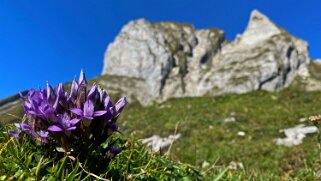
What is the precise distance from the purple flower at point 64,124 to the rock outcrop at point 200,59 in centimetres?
13012

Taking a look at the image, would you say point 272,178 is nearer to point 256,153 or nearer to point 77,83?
point 77,83

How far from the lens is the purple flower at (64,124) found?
8.66 ft

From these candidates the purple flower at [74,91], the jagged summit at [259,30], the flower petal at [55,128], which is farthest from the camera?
the jagged summit at [259,30]

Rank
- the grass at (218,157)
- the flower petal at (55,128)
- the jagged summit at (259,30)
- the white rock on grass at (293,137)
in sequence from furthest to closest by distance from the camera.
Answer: the jagged summit at (259,30), the white rock on grass at (293,137), the grass at (218,157), the flower petal at (55,128)

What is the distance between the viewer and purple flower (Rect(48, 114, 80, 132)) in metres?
2.64

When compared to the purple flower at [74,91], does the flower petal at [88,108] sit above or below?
below

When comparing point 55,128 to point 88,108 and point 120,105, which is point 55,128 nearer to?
point 88,108

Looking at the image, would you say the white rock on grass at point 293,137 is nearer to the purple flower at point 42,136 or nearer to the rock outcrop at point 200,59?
the purple flower at point 42,136

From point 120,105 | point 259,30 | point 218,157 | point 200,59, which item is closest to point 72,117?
point 120,105

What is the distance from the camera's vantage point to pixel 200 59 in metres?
178

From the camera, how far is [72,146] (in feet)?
9.02

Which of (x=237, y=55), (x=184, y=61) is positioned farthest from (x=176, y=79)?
(x=237, y=55)

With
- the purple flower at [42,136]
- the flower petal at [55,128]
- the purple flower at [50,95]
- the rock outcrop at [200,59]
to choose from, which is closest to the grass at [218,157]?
the purple flower at [42,136]

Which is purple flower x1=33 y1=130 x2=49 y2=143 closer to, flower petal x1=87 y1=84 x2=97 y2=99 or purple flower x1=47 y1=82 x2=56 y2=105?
purple flower x1=47 y1=82 x2=56 y2=105
